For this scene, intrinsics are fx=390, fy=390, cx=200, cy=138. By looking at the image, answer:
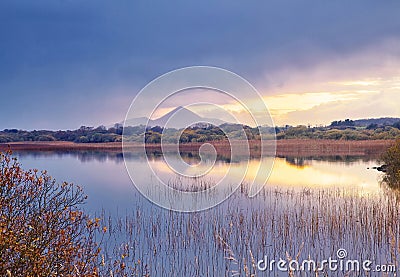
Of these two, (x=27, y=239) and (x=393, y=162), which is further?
(x=393, y=162)

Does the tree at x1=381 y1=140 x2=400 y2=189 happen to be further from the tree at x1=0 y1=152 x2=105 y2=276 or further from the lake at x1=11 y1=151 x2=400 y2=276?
the tree at x1=0 y1=152 x2=105 y2=276

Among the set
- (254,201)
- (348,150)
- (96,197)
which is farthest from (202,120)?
(348,150)

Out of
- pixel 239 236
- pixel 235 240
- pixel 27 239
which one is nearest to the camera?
pixel 27 239

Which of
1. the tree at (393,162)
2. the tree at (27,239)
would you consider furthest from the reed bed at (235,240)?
the tree at (393,162)

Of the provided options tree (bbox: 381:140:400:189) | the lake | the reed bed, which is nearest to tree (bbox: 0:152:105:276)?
the lake

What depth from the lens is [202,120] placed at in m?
9.56

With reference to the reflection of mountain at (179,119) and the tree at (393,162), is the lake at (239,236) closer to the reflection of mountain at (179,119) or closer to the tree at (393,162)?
the reflection of mountain at (179,119)

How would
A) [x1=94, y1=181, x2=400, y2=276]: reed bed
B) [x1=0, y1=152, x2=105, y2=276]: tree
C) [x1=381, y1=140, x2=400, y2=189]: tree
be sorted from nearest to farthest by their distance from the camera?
[x1=0, y1=152, x2=105, y2=276]: tree, [x1=94, y1=181, x2=400, y2=276]: reed bed, [x1=381, y1=140, x2=400, y2=189]: tree

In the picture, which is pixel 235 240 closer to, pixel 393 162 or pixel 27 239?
pixel 27 239

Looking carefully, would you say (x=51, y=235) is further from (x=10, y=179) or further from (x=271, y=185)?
(x=271, y=185)

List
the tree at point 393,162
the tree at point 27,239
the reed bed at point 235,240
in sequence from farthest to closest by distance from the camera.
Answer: the tree at point 393,162 < the reed bed at point 235,240 < the tree at point 27,239

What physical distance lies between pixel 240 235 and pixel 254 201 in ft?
15.0

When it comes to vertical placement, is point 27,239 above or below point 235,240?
above

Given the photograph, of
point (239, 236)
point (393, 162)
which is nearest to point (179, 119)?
point (239, 236)
